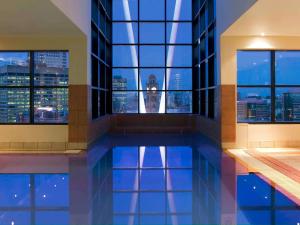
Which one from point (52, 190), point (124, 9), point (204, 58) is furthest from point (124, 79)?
point (52, 190)

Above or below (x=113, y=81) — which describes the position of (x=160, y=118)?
below

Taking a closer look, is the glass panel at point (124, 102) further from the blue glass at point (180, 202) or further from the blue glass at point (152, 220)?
the blue glass at point (152, 220)

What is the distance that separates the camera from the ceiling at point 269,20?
7020 mm

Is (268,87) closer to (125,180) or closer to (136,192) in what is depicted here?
(125,180)

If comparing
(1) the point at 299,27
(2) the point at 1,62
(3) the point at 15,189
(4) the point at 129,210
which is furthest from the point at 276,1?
(2) the point at 1,62

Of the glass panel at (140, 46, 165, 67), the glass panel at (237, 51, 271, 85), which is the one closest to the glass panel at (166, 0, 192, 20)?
the glass panel at (140, 46, 165, 67)

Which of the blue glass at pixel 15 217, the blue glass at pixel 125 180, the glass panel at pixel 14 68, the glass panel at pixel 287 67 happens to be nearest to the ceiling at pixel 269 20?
the glass panel at pixel 287 67

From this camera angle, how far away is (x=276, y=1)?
6.74 metres

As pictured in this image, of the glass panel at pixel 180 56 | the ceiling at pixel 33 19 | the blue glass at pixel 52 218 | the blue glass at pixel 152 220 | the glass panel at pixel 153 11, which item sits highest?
the glass panel at pixel 153 11

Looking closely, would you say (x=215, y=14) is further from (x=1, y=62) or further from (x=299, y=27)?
(x=1, y=62)

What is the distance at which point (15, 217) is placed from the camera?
4531 millimetres

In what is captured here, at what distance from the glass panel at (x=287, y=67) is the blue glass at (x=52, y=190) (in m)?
6.50

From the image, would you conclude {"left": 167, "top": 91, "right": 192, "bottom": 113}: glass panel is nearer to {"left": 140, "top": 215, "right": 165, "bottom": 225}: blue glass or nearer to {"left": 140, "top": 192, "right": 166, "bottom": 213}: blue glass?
{"left": 140, "top": 192, "right": 166, "bottom": 213}: blue glass

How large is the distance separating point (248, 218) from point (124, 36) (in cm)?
1209
